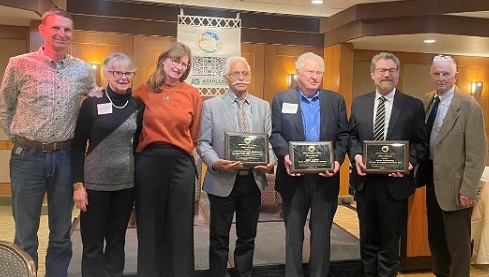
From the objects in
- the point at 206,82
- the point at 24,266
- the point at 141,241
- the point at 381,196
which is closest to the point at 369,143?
the point at 381,196

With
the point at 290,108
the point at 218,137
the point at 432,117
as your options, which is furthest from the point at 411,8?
the point at 218,137

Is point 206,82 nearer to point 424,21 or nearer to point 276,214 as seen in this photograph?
point 276,214

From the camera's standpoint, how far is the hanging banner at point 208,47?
5.91m

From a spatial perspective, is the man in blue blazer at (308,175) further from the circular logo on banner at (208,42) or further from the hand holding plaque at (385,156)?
the circular logo on banner at (208,42)

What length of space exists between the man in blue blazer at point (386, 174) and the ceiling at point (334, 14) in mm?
3276

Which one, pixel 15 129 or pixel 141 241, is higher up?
pixel 15 129

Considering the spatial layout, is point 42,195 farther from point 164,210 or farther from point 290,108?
point 290,108

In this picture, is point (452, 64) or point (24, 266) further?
point (452, 64)

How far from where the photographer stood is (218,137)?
2678 millimetres

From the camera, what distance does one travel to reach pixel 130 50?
21.3 ft

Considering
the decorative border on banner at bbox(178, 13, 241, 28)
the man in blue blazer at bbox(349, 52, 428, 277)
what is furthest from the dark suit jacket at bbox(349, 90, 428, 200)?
the decorative border on banner at bbox(178, 13, 241, 28)

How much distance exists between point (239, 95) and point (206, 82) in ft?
11.2

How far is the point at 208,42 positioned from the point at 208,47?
68 millimetres

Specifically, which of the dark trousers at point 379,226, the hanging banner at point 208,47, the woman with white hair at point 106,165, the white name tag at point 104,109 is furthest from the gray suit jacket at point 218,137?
the hanging banner at point 208,47
